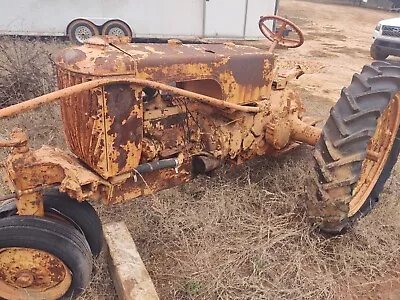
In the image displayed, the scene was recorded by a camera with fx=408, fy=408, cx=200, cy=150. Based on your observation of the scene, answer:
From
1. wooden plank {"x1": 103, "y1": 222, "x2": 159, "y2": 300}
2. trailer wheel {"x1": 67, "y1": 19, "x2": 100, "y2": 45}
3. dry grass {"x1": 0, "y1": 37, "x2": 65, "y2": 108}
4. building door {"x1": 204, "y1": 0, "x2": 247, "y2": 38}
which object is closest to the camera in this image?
wooden plank {"x1": 103, "y1": 222, "x2": 159, "y2": 300}

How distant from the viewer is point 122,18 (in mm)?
10031

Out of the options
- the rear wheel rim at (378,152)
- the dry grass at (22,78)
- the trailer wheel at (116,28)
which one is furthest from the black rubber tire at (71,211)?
the trailer wheel at (116,28)

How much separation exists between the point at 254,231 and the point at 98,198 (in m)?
1.27

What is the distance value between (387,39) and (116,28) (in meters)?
6.57

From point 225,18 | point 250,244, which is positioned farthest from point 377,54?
point 250,244

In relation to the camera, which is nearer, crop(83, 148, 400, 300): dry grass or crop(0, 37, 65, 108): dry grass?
crop(83, 148, 400, 300): dry grass

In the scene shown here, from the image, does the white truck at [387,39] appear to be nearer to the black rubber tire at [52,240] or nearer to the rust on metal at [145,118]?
the rust on metal at [145,118]

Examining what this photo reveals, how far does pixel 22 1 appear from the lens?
925 centimetres

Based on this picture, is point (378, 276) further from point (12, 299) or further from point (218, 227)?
point (12, 299)

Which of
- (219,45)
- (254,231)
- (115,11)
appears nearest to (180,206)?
(254,231)

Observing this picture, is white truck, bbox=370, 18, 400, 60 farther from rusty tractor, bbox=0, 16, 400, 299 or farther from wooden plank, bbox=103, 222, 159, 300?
wooden plank, bbox=103, 222, 159, 300

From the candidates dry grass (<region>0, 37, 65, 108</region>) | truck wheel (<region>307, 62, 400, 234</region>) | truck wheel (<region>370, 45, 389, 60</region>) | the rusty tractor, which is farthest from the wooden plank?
truck wheel (<region>370, 45, 389, 60</region>)

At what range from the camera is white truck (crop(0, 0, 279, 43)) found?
370 inches

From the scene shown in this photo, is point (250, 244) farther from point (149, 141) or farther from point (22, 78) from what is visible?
point (22, 78)
